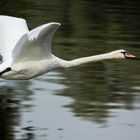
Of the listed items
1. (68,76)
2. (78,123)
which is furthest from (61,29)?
(78,123)

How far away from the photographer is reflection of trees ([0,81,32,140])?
38.4 feet

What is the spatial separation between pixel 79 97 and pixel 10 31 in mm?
3127

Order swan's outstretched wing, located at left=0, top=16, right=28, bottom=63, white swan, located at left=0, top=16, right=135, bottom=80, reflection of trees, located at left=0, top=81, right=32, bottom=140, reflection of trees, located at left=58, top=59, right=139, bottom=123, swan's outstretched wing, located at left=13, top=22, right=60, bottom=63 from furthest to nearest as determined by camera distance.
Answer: reflection of trees, located at left=58, top=59, right=139, bottom=123 < reflection of trees, located at left=0, top=81, right=32, bottom=140 < swan's outstretched wing, located at left=0, top=16, right=28, bottom=63 < white swan, located at left=0, top=16, right=135, bottom=80 < swan's outstretched wing, located at left=13, top=22, right=60, bottom=63

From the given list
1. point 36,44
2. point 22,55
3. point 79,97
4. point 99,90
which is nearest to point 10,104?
point 79,97

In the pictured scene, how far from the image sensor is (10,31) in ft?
36.2

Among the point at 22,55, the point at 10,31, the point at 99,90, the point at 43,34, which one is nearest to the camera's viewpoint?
the point at 43,34

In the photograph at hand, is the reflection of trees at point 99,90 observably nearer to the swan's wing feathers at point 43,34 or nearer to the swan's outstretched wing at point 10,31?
the swan's outstretched wing at point 10,31

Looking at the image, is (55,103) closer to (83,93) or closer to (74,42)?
(83,93)

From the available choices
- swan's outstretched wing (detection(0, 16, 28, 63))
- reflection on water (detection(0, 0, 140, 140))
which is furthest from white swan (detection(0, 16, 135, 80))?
reflection on water (detection(0, 0, 140, 140))

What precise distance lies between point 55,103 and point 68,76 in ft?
7.43

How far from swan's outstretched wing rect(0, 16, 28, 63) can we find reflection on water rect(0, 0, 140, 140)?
55.8 inches

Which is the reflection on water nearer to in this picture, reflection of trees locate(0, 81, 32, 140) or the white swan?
reflection of trees locate(0, 81, 32, 140)

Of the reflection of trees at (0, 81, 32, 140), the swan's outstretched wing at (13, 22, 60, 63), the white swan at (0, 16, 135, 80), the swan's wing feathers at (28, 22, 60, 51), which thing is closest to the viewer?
the swan's wing feathers at (28, 22, 60, 51)

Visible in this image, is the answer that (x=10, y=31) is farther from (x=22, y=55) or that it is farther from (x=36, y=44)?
(x=36, y=44)
